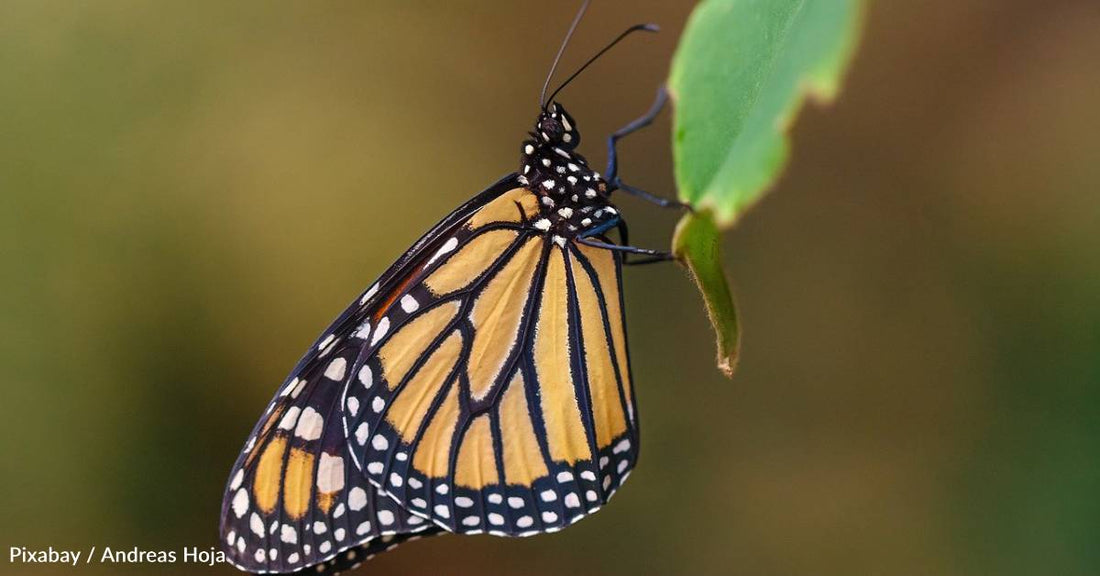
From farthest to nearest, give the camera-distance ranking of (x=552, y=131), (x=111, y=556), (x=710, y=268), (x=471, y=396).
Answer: (x=111, y=556), (x=471, y=396), (x=552, y=131), (x=710, y=268)

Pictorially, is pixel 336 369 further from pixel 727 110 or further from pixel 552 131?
pixel 727 110

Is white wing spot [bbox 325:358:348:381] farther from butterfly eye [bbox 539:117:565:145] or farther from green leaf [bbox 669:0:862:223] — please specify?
green leaf [bbox 669:0:862:223]

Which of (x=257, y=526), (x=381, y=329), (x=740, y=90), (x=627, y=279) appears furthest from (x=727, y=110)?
(x=627, y=279)

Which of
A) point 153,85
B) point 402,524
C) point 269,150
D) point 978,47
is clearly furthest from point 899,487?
point 153,85

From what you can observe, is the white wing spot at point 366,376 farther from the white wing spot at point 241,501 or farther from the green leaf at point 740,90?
the green leaf at point 740,90

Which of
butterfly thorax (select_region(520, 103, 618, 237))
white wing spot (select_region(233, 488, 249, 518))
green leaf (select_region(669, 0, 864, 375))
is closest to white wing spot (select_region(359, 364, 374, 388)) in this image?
white wing spot (select_region(233, 488, 249, 518))

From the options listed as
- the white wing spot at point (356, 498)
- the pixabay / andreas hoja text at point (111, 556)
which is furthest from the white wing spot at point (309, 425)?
the pixabay / andreas hoja text at point (111, 556)

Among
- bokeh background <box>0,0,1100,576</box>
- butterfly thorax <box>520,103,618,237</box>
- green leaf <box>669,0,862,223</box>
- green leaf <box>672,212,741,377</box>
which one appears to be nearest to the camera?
green leaf <box>669,0,862,223</box>
